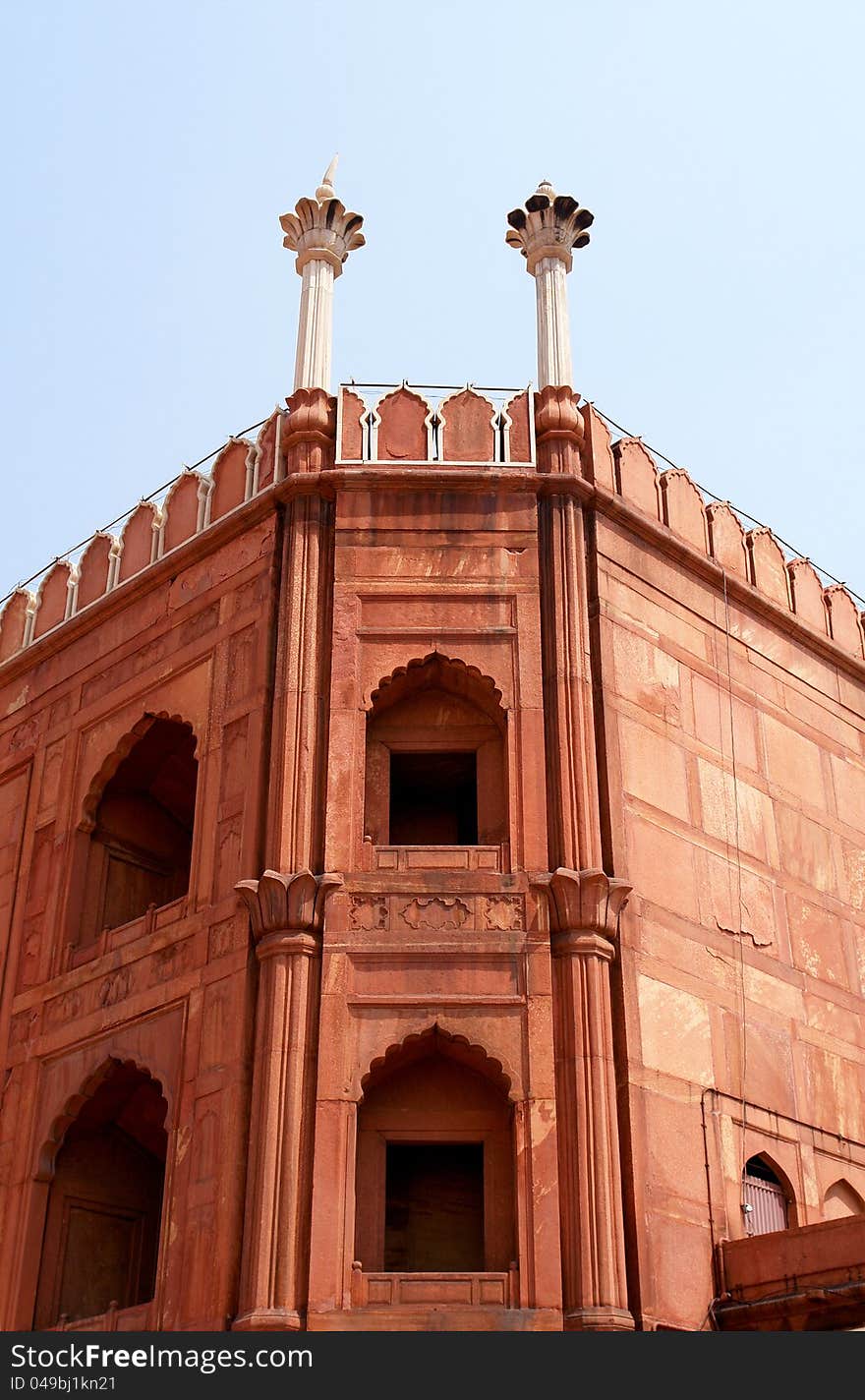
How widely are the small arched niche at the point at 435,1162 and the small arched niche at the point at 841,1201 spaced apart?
2.60 metres

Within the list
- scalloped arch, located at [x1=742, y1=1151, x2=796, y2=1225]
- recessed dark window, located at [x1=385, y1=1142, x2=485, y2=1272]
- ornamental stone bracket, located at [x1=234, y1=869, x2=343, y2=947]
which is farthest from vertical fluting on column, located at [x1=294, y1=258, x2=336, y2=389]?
scalloped arch, located at [x1=742, y1=1151, x2=796, y2=1225]

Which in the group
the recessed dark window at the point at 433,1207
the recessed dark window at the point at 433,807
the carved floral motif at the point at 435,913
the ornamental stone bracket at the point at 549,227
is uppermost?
the ornamental stone bracket at the point at 549,227

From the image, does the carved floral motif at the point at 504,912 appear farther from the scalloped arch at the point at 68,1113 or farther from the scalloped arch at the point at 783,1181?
the scalloped arch at the point at 68,1113

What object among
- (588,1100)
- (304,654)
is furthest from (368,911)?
(304,654)

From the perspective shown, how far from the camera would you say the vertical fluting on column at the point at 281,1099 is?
34.1ft

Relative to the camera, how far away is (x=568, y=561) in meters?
12.9

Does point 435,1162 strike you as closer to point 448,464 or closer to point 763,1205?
point 763,1205

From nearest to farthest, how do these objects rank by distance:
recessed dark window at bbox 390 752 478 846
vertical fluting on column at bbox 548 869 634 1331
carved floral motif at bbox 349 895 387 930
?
1. vertical fluting on column at bbox 548 869 634 1331
2. carved floral motif at bbox 349 895 387 930
3. recessed dark window at bbox 390 752 478 846

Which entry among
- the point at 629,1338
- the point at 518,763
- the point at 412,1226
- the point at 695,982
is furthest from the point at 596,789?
the point at 629,1338

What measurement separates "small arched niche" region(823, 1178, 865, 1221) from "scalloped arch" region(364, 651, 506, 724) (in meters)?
4.15

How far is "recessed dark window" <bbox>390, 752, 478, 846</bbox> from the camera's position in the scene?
44.6 ft

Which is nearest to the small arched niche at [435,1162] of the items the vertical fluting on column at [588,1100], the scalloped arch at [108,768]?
the vertical fluting on column at [588,1100]

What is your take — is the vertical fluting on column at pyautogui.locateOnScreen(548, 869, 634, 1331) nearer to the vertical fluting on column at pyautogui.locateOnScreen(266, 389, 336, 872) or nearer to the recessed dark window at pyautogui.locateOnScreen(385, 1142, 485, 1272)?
the recessed dark window at pyautogui.locateOnScreen(385, 1142, 485, 1272)

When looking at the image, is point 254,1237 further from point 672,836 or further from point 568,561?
point 568,561
